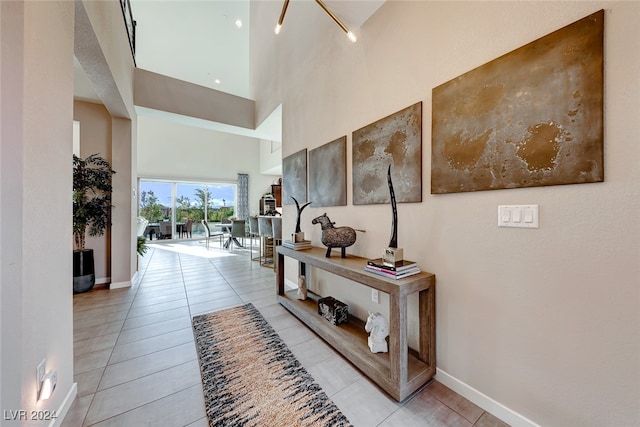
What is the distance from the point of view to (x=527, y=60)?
1.17 meters

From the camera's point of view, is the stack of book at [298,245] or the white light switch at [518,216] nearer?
the white light switch at [518,216]

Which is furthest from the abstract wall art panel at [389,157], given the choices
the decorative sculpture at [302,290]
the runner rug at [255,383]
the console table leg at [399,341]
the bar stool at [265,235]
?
the bar stool at [265,235]

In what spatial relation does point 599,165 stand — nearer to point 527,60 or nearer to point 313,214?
point 527,60

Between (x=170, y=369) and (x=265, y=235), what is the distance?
122 inches

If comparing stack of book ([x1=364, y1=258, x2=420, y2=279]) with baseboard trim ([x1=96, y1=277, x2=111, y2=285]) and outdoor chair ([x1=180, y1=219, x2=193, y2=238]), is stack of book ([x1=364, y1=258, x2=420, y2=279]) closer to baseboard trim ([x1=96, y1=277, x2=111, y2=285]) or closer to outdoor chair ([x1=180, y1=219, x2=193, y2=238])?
baseboard trim ([x1=96, y1=277, x2=111, y2=285])

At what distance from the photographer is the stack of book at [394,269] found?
4.87 ft

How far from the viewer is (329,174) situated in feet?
8.40

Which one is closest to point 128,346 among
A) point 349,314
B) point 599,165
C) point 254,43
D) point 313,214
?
point 349,314

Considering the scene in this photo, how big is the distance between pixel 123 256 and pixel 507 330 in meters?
4.47

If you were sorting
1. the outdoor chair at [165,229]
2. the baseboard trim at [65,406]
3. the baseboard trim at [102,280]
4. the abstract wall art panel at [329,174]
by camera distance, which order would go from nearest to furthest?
the baseboard trim at [65,406]
the abstract wall art panel at [329,174]
the baseboard trim at [102,280]
the outdoor chair at [165,229]

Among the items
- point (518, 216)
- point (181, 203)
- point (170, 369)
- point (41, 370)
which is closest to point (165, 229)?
point (181, 203)

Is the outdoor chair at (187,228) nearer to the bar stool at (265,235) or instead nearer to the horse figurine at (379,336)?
the bar stool at (265,235)

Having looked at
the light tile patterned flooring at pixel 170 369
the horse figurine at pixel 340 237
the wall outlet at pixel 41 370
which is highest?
the horse figurine at pixel 340 237

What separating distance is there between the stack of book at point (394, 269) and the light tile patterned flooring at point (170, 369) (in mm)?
730
